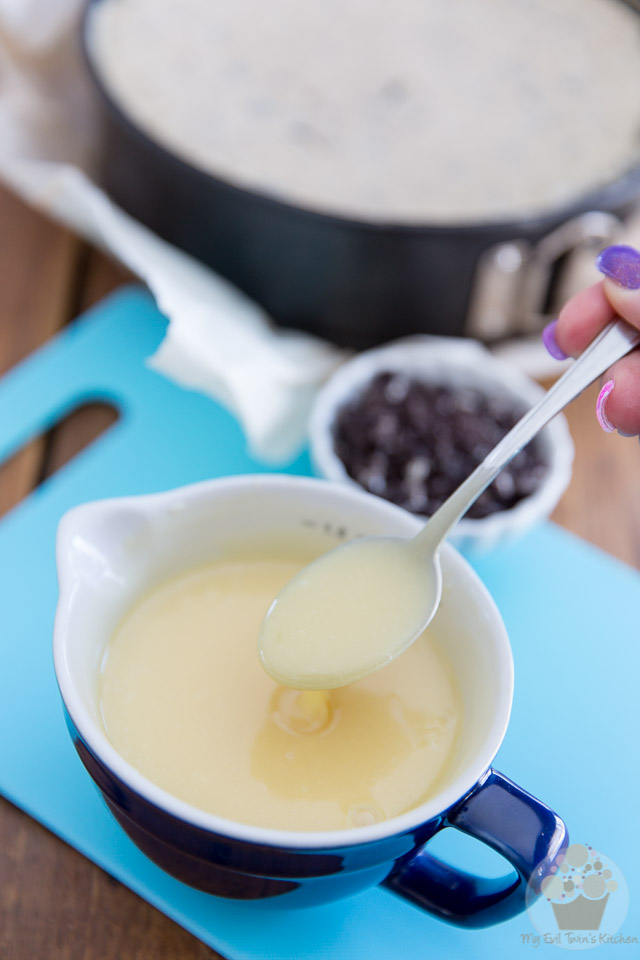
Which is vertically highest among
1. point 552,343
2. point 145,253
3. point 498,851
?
point 552,343

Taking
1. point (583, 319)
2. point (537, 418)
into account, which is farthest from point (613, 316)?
point (537, 418)

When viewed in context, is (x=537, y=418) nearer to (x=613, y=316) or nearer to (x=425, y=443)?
(x=613, y=316)

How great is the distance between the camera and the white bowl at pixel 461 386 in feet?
3.27

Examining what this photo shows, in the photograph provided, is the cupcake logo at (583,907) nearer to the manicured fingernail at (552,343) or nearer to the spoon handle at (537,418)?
the spoon handle at (537,418)

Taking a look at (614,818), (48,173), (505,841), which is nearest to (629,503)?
(614,818)

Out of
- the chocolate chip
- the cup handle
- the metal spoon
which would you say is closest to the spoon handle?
the metal spoon

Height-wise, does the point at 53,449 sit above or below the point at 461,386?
below

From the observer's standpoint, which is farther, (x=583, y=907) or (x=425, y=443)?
(x=425, y=443)

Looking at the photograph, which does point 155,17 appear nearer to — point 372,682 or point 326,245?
point 326,245

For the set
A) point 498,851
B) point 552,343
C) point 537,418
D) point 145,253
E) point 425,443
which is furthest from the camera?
point 145,253

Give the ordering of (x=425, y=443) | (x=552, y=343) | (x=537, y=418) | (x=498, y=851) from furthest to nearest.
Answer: (x=425, y=443), (x=552, y=343), (x=537, y=418), (x=498, y=851)

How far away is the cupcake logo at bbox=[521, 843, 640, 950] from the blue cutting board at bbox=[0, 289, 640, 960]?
0.05 feet

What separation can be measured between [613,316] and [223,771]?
44cm

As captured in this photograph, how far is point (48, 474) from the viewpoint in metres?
1.09
